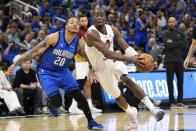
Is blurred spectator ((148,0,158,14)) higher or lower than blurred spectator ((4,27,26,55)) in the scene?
higher

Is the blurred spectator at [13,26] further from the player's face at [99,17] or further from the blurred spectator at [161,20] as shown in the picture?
the player's face at [99,17]

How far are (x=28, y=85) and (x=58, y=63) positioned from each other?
3.68m

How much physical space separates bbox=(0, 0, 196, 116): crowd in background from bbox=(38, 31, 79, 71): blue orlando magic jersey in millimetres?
4452

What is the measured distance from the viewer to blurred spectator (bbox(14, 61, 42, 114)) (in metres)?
10.7

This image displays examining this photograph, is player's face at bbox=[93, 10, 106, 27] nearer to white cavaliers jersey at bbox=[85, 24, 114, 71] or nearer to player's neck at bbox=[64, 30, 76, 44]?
white cavaliers jersey at bbox=[85, 24, 114, 71]

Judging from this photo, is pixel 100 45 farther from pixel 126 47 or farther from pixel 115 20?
pixel 115 20

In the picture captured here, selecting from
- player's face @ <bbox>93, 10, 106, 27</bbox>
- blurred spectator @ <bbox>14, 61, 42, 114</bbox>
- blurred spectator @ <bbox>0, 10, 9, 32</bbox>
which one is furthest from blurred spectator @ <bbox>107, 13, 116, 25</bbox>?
player's face @ <bbox>93, 10, 106, 27</bbox>

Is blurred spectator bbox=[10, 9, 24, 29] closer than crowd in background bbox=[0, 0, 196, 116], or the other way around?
crowd in background bbox=[0, 0, 196, 116]

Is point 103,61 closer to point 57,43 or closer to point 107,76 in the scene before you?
point 107,76

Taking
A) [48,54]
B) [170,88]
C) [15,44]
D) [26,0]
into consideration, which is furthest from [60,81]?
[26,0]

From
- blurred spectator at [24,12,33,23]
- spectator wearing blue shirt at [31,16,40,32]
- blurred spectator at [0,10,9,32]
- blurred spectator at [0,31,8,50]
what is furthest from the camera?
blurred spectator at [24,12,33,23]

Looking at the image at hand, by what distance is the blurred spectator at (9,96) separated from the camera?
32.5 ft

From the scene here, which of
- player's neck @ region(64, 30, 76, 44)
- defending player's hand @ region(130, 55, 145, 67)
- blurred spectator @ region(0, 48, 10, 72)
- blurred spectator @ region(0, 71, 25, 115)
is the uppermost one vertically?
player's neck @ region(64, 30, 76, 44)

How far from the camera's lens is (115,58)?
6551mm
